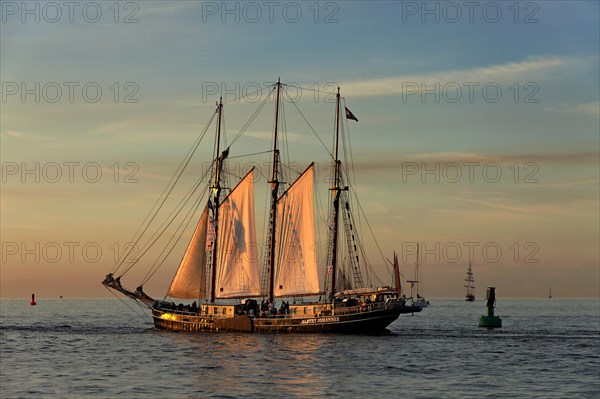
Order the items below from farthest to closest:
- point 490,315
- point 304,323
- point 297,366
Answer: point 490,315 → point 304,323 → point 297,366

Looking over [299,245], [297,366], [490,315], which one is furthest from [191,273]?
[490,315]

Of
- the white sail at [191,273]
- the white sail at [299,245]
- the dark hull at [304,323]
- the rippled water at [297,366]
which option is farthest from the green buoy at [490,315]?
the white sail at [191,273]

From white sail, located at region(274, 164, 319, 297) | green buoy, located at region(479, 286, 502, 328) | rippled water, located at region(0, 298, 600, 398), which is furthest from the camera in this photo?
green buoy, located at region(479, 286, 502, 328)

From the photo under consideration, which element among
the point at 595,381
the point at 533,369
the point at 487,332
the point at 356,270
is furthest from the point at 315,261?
the point at 595,381

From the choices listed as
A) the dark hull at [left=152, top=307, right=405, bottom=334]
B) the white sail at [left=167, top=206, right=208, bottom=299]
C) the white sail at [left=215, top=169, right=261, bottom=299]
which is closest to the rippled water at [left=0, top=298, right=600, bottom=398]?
the dark hull at [left=152, top=307, right=405, bottom=334]

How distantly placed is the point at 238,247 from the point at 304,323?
13198 mm

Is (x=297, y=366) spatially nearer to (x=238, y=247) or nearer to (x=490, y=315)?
(x=238, y=247)

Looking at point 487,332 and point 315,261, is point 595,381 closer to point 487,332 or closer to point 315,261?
point 315,261

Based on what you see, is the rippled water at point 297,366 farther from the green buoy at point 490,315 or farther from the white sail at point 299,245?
the green buoy at point 490,315

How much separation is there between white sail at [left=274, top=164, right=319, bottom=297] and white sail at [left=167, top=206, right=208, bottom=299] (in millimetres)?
9127

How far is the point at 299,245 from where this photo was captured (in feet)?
364

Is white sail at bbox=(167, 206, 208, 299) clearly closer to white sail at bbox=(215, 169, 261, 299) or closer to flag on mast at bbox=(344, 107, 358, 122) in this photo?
white sail at bbox=(215, 169, 261, 299)

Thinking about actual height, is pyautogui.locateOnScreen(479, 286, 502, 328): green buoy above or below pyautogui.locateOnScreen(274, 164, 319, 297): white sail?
below

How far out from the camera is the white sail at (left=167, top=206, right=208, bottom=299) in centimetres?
11150
